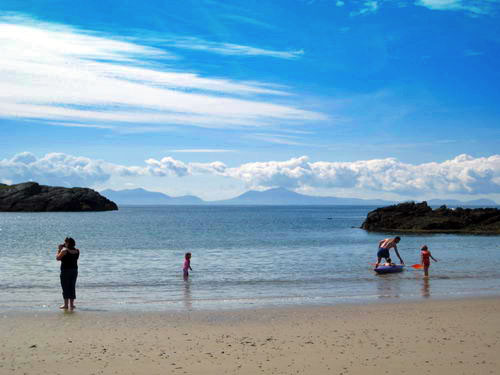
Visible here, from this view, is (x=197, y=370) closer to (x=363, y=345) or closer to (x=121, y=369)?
(x=121, y=369)

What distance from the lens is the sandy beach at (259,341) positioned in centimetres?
946

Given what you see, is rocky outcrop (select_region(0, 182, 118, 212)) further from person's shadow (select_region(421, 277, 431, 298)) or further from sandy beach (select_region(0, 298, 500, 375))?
sandy beach (select_region(0, 298, 500, 375))

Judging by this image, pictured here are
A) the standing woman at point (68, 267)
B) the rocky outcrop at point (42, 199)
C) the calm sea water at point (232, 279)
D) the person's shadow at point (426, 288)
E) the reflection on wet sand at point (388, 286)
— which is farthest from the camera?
the rocky outcrop at point (42, 199)

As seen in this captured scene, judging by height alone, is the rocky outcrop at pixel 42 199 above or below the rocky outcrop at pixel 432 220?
above

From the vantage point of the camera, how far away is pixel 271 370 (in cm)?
926

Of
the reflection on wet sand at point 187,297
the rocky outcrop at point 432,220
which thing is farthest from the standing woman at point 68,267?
the rocky outcrop at point 432,220

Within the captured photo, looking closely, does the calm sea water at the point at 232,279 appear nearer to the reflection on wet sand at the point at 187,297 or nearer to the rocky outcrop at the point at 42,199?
the reflection on wet sand at the point at 187,297

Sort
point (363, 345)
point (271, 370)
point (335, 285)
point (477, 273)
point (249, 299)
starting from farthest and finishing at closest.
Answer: point (477, 273) < point (335, 285) < point (249, 299) < point (363, 345) < point (271, 370)

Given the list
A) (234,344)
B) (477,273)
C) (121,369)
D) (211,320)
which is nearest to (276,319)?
(211,320)

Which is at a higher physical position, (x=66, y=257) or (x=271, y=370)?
(x=66, y=257)

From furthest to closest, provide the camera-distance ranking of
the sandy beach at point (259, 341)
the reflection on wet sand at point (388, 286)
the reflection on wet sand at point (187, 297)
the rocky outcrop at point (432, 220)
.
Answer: the rocky outcrop at point (432, 220) < the reflection on wet sand at point (388, 286) < the reflection on wet sand at point (187, 297) < the sandy beach at point (259, 341)

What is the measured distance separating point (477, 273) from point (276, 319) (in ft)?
59.3

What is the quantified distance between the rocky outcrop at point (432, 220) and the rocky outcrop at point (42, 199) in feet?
415

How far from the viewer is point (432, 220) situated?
7219 centimetres
